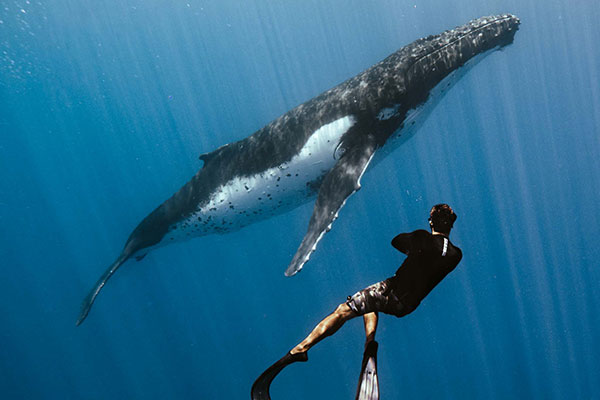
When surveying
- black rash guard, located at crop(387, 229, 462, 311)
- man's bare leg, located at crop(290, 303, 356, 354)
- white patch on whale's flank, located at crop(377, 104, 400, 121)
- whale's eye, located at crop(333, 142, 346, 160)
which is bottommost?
man's bare leg, located at crop(290, 303, 356, 354)

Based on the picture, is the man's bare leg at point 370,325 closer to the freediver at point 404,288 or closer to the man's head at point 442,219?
the freediver at point 404,288

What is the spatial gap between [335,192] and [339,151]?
111 centimetres

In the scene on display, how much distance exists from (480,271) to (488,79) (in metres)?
18.5

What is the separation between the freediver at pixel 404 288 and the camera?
3.32 m

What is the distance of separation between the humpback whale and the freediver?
130cm

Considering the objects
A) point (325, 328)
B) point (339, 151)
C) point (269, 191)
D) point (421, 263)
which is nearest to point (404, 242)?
point (421, 263)

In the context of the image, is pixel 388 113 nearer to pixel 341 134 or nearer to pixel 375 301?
pixel 341 134

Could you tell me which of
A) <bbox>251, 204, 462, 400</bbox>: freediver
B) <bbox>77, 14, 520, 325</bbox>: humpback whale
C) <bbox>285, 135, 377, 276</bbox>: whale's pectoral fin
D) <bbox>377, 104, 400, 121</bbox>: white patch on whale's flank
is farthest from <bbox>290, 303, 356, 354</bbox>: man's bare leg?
<bbox>377, 104, 400, 121</bbox>: white patch on whale's flank

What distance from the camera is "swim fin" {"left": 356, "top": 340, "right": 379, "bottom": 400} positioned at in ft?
9.57

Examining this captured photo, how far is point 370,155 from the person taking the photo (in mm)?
5969

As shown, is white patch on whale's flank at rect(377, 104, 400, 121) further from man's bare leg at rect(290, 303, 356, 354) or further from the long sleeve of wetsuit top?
man's bare leg at rect(290, 303, 356, 354)

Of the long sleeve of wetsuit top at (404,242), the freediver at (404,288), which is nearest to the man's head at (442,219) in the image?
the freediver at (404,288)

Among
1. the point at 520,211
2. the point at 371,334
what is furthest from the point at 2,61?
the point at 520,211

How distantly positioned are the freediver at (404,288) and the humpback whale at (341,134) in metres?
1.30
